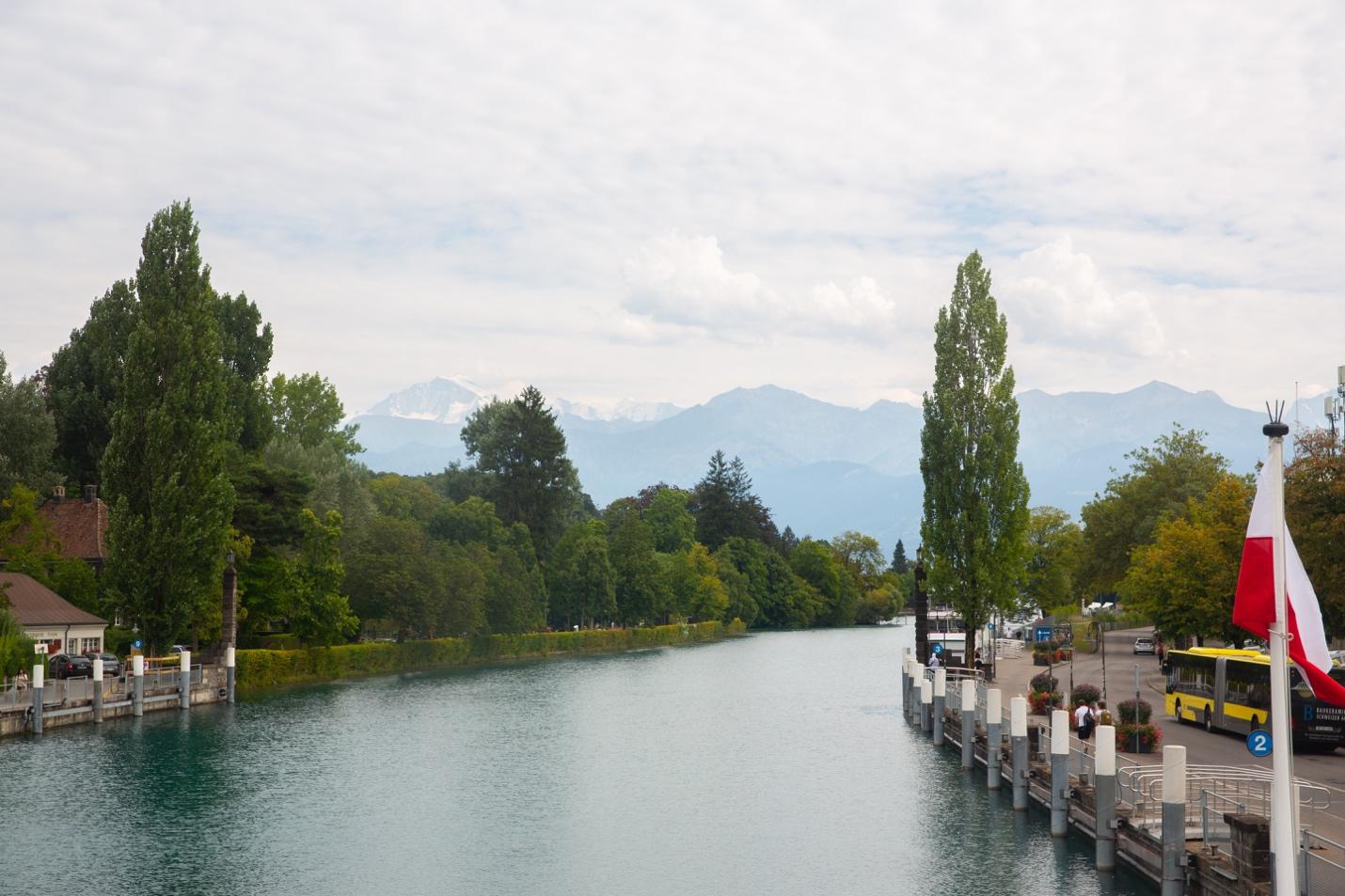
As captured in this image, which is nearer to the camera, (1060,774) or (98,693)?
(1060,774)

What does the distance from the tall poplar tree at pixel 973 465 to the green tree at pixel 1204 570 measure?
27.2ft

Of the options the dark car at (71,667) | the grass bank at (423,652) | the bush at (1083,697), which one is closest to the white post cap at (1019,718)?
the bush at (1083,697)

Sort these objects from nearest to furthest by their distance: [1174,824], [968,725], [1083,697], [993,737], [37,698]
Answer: [1174,824]
[993,737]
[1083,697]
[968,725]
[37,698]

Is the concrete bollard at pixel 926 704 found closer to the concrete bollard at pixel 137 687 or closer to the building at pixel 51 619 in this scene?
the concrete bollard at pixel 137 687

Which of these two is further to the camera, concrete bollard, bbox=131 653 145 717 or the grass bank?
the grass bank

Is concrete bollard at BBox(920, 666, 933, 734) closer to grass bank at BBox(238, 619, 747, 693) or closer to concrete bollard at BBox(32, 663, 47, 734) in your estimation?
concrete bollard at BBox(32, 663, 47, 734)

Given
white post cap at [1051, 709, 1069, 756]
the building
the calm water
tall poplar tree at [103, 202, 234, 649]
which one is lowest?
the calm water

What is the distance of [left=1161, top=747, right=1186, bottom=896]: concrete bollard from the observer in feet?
77.5

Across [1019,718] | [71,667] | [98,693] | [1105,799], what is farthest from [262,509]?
[1105,799]

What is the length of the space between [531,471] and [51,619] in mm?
→ 72701

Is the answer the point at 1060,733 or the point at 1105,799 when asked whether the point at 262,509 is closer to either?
the point at 1060,733

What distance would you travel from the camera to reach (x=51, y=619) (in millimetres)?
61062

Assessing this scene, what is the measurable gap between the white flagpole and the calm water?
11702mm

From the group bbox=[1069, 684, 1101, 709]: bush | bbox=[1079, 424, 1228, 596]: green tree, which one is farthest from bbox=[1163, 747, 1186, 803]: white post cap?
bbox=[1079, 424, 1228, 596]: green tree
